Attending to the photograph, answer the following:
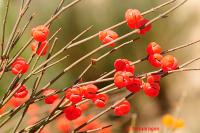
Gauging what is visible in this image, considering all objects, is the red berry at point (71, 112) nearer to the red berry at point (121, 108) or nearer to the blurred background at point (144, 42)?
the red berry at point (121, 108)

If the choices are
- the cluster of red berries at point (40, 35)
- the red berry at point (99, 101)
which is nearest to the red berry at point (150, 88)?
the red berry at point (99, 101)

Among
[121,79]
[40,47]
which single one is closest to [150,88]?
[121,79]

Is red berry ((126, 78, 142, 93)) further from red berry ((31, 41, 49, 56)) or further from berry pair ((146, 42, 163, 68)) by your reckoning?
red berry ((31, 41, 49, 56))

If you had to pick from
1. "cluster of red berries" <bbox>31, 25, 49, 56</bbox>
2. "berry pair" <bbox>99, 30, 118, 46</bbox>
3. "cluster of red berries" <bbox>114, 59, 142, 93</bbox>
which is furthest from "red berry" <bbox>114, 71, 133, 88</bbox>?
"cluster of red berries" <bbox>31, 25, 49, 56</bbox>

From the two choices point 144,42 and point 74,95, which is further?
point 144,42

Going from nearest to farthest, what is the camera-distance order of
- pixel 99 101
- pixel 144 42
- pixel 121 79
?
pixel 121 79 < pixel 99 101 < pixel 144 42

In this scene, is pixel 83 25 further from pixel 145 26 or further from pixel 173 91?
pixel 145 26

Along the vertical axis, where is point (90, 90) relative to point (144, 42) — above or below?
below

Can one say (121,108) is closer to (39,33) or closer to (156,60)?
(156,60)
